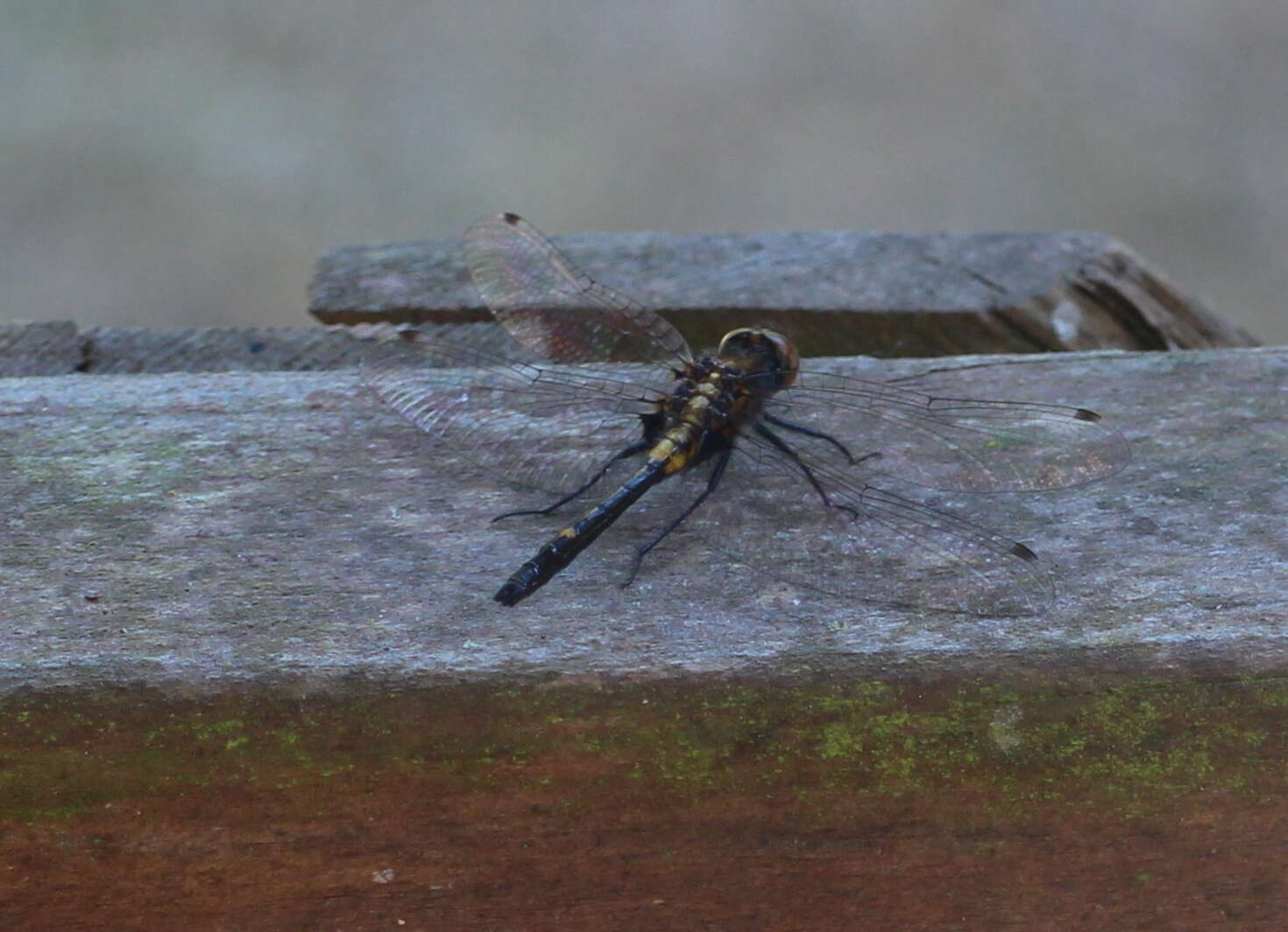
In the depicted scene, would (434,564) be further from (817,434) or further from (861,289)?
(861,289)

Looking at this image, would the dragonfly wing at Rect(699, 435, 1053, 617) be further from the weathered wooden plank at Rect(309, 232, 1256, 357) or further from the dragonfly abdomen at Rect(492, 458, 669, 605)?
the weathered wooden plank at Rect(309, 232, 1256, 357)

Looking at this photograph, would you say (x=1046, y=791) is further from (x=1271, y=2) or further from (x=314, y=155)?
(x=1271, y=2)

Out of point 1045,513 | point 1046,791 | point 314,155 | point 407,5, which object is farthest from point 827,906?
point 407,5

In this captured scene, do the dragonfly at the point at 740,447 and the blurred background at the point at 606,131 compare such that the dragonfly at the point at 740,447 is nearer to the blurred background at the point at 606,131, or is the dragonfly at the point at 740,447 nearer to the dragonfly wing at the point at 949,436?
the dragonfly wing at the point at 949,436

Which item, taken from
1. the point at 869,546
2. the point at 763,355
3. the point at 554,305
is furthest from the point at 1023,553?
the point at 554,305

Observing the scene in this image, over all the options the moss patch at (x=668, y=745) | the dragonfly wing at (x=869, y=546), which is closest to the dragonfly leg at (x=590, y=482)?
the dragonfly wing at (x=869, y=546)

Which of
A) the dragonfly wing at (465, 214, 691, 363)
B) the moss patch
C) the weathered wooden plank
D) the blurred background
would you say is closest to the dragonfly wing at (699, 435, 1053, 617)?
the moss patch
